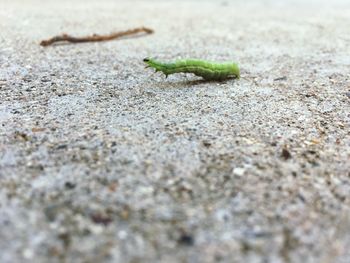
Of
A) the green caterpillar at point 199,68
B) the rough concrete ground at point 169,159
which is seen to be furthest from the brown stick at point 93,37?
the green caterpillar at point 199,68

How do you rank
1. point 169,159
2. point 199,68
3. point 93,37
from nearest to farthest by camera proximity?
1. point 169,159
2. point 199,68
3. point 93,37

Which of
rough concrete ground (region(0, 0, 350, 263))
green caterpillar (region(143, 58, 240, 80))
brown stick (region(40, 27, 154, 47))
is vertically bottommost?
rough concrete ground (region(0, 0, 350, 263))

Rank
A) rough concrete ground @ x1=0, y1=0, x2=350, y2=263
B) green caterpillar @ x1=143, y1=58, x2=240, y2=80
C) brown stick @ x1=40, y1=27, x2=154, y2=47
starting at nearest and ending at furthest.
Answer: rough concrete ground @ x1=0, y1=0, x2=350, y2=263, green caterpillar @ x1=143, y1=58, x2=240, y2=80, brown stick @ x1=40, y1=27, x2=154, y2=47

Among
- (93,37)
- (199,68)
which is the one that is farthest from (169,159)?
(93,37)

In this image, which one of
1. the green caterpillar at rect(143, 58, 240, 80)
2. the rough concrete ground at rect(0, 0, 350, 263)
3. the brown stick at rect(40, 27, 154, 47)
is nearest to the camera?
the rough concrete ground at rect(0, 0, 350, 263)

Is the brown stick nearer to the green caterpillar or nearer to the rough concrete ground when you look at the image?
the rough concrete ground

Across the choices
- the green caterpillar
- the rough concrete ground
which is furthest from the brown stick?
the green caterpillar

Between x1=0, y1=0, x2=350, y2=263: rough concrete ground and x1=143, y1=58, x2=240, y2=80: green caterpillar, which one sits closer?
x1=0, y1=0, x2=350, y2=263: rough concrete ground

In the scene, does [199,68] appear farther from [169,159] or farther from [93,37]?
[93,37]
